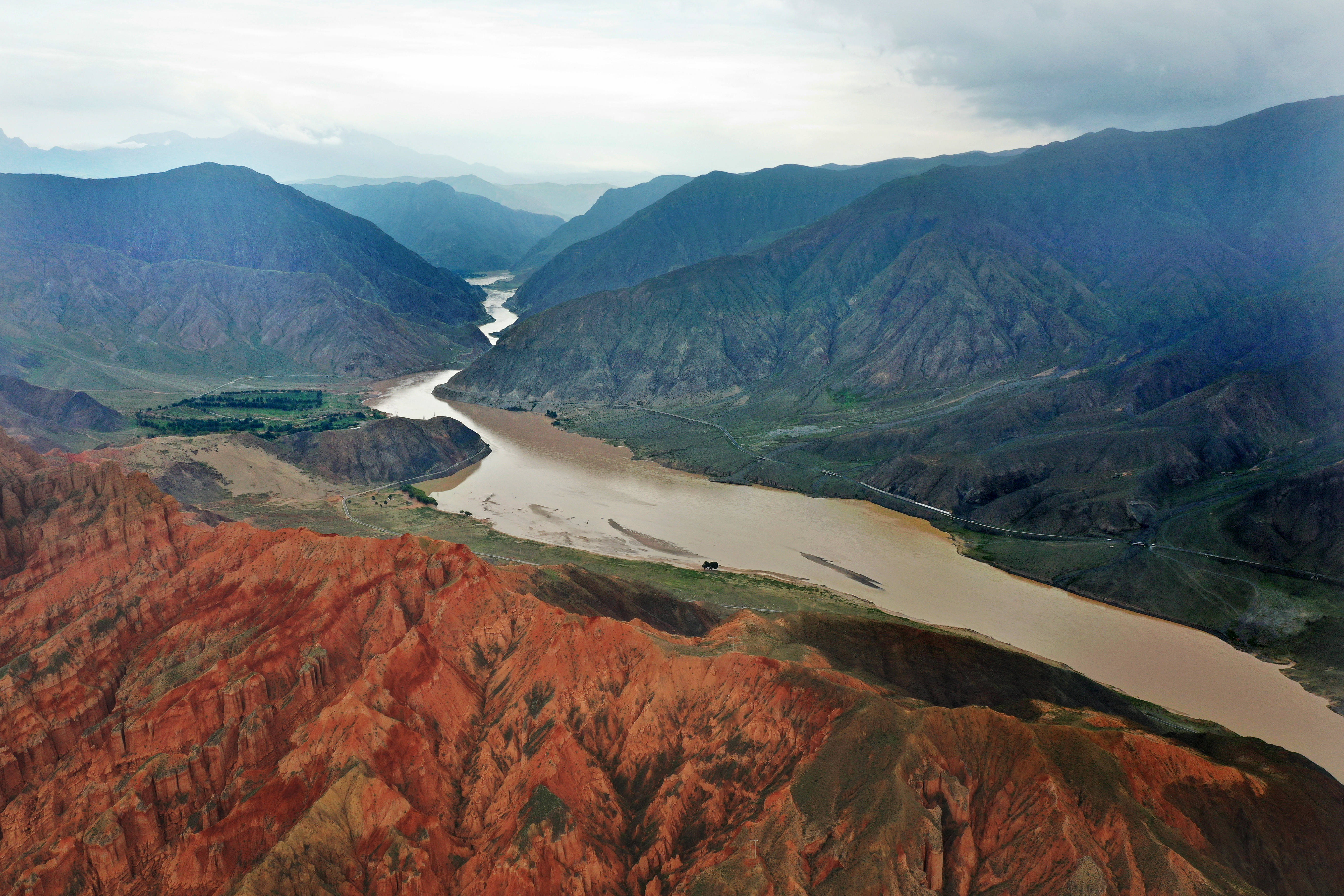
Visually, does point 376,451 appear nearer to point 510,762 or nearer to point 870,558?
point 870,558

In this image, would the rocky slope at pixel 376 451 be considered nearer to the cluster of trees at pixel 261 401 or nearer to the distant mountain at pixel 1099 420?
the distant mountain at pixel 1099 420

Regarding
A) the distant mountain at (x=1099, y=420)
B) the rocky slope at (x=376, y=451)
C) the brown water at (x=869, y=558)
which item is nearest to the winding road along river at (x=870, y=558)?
the brown water at (x=869, y=558)

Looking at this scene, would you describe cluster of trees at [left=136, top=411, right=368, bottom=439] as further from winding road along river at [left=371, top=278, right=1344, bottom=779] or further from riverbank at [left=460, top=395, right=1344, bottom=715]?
riverbank at [left=460, top=395, right=1344, bottom=715]

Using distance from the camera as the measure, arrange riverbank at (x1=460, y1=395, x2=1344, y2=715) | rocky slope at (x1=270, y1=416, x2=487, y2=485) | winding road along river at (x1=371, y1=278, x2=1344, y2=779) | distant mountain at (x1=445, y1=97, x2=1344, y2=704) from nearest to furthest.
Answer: winding road along river at (x1=371, y1=278, x2=1344, y2=779)
riverbank at (x1=460, y1=395, x2=1344, y2=715)
distant mountain at (x1=445, y1=97, x2=1344, y2=704)
rocky slope at (x1=270, y1=416, x2=487, y2=485)

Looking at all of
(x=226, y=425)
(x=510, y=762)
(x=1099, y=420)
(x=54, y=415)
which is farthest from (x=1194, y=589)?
(x=54, y=415)

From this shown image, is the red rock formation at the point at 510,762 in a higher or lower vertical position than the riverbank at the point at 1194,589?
higher

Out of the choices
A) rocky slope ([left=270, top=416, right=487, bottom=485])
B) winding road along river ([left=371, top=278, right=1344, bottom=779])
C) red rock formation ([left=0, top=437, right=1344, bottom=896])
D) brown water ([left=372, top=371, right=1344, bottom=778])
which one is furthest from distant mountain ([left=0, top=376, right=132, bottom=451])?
red rock formation ([left=0, top=437, right=1344, bottom=896])

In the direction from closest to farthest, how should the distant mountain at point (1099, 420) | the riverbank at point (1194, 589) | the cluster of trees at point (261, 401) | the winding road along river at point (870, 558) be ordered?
the winding road along river at point (870, 558)
the riverbank at point (1194, 589)
the distant mountain at point (1099, 420)
the cluster of trees at point (261, 401)
